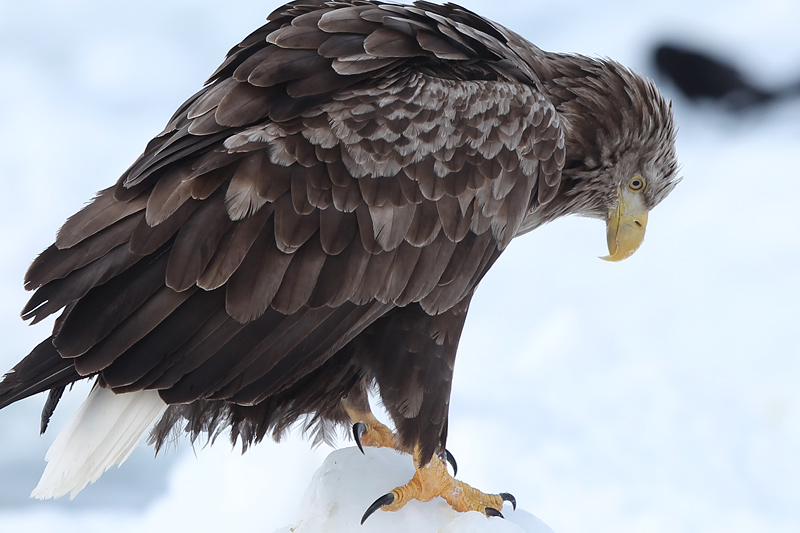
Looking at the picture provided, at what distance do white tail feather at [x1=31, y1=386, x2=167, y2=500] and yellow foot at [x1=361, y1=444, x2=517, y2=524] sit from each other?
2.70 ft

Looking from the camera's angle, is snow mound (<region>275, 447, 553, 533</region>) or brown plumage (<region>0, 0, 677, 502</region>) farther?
snow mound (<region>275, 447, 553, 533</region>)

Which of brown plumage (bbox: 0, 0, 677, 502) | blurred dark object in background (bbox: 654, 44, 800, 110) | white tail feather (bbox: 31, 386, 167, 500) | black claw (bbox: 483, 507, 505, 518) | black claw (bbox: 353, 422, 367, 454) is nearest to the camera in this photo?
brown plumage (bbox: 0, 0, 677, 502)

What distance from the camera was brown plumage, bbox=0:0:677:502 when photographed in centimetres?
226

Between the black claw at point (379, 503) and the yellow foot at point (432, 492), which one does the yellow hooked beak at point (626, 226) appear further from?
the black claw at point (379, 503)

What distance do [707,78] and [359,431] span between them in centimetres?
393

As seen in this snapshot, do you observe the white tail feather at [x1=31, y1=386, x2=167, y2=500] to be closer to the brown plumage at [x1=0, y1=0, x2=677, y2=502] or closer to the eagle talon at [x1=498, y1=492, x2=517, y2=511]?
the brown plumage at [x1=0, y1=0, x2=677, y2=502]

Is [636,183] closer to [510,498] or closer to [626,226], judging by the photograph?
[626,226]

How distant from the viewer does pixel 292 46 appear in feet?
8.44

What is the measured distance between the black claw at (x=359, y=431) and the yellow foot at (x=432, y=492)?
0.26m

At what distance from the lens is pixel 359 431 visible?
127 inches

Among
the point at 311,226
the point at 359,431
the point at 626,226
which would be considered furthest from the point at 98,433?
the point at 626,226

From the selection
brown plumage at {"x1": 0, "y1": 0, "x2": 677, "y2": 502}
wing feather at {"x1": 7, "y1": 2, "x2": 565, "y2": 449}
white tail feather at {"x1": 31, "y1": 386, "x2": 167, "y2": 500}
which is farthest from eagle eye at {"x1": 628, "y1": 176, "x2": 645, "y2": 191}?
white tail feather at {"x1": 31, "y1": 386, "x2": 167, "y2": 500}

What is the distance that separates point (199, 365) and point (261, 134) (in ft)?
2.16

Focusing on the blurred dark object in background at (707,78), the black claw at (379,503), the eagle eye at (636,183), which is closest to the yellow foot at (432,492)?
the black claw at (379,503)
